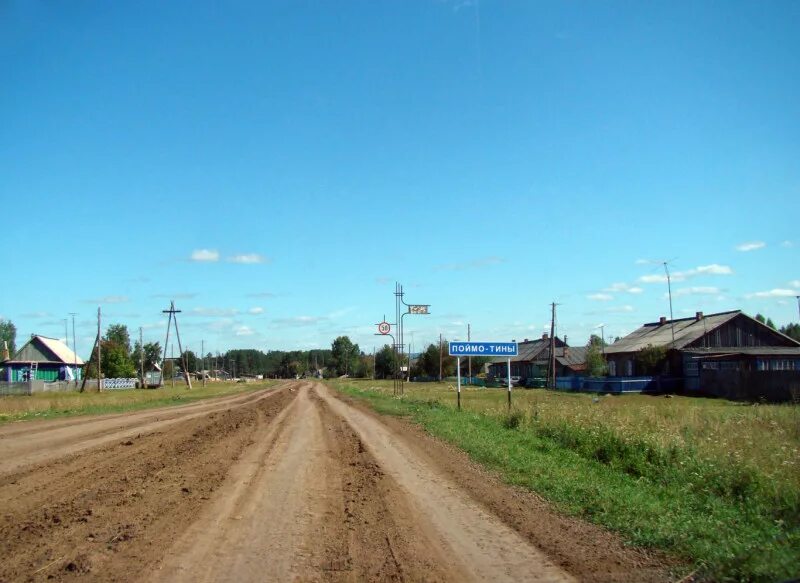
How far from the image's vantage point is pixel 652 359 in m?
60.9

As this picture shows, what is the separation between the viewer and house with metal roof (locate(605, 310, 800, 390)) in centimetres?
5694

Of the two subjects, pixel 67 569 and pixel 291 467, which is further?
pixel 291 467

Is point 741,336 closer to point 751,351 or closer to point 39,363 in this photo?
point 751,351

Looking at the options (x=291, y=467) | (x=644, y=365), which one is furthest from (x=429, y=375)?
(x=291, y=467)

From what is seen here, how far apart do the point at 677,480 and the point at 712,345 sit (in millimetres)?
58626

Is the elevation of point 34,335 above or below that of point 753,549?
above

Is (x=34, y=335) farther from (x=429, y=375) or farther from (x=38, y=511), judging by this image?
(x=38, y=511)

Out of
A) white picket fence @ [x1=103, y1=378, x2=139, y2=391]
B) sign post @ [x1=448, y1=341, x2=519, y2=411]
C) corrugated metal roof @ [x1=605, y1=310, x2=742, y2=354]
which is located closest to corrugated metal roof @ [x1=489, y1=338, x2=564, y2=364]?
corrugated metal roof @ [x1=605, y1=310, x2=742, y2=354]

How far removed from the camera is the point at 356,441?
17.8 meters

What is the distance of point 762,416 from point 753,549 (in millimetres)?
16068

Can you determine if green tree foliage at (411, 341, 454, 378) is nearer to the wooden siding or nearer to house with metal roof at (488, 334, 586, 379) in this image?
house with metal roof at (488, 334, 586, 379)

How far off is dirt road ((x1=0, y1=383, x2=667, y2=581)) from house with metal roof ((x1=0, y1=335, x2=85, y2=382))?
74.0 metres

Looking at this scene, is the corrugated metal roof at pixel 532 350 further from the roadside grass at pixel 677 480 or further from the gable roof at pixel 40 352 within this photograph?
the roadside grass at pixel 677 480

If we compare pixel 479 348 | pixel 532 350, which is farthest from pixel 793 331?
pixel 479 348
